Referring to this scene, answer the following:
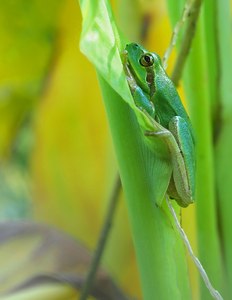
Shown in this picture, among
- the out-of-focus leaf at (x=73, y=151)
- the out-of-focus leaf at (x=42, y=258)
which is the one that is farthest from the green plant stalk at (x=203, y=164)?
the out-of-focus leaf at (x=73, y=151)

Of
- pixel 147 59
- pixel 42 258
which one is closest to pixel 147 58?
pixel 147 59

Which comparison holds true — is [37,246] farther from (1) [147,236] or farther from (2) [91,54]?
(2) [91,54]

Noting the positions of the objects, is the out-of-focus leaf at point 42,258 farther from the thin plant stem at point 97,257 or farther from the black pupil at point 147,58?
the black pupil at point 147,58

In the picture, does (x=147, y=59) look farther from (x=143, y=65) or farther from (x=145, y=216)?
(x=145, y=216)

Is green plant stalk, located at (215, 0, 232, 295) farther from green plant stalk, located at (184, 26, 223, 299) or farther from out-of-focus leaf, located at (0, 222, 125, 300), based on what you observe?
out-of-focus leaf, located at (0, 222, 125, 300)

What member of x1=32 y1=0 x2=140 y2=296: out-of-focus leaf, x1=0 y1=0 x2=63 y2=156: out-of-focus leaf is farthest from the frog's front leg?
x1=0 y1=0 x2=63 y2=156: out-of-focus leaf
